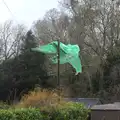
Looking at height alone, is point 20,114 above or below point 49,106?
below

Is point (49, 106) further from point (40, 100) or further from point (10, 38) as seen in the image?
point (10, 38)

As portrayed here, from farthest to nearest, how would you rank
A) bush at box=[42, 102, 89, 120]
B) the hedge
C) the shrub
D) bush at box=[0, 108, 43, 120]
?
the shrub → bush at box=[42, 102, 89, 120] → the hedge → bush at box=[0, 108, 43, 120]

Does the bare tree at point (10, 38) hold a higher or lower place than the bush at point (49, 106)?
higher

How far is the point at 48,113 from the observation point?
1127 cm

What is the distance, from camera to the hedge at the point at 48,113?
Answer: 8.84 meters

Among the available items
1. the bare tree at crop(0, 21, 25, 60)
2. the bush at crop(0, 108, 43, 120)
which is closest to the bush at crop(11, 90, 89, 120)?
the bush at crop(0, 108, 43, 120)

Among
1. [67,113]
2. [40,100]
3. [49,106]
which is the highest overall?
[40,100]

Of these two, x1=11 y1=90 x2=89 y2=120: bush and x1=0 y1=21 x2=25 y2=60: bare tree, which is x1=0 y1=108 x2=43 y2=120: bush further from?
x1=0 y1=21 x2=25 y2=60: bare tree

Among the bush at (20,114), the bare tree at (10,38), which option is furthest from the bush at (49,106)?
the bare tree at (10,38)

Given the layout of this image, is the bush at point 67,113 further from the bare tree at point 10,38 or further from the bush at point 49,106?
the bare tree at point 10,38

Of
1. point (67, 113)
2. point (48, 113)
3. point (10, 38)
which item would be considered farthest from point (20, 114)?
point (10, 38)

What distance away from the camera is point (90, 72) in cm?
3522

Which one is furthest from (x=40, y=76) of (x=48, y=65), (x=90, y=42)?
(x=90, y=42)

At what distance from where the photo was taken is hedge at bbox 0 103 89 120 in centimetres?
884
